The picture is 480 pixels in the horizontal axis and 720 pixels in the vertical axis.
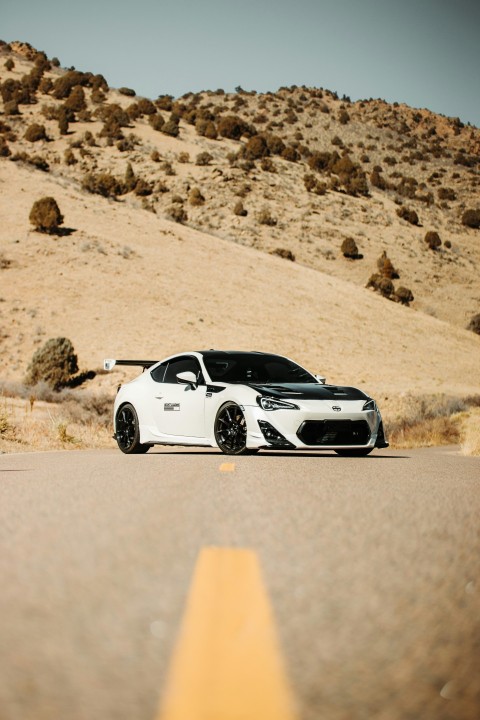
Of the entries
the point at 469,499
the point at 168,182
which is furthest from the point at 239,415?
the point at 168,182

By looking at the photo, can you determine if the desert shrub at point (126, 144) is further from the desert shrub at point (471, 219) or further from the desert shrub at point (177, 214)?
the desert shrub at point (471, 219)

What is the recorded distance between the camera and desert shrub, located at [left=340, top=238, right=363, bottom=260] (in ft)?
240

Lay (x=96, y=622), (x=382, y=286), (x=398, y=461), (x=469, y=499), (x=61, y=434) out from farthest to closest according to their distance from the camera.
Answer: (x=382, y=286), (x=61, y=434), (x=398, y=461), (x=469, y=499), (x=96, y=622)

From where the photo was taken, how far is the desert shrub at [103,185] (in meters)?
71.1

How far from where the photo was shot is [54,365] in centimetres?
3962

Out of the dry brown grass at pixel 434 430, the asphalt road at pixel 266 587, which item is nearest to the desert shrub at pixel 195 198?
the dry brown grass at pixel 434 430

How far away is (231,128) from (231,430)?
286 ft

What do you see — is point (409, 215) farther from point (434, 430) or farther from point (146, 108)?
point (434, 430)

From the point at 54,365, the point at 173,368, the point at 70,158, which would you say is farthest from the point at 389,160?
the point at 173,368

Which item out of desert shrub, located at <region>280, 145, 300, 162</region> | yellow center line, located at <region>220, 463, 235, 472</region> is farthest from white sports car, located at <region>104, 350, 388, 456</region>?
desert shrub, located at <region>280, 145, 300, 162</region>

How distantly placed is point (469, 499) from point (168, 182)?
245ft

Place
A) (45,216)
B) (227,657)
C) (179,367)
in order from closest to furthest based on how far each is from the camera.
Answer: (227,657), (179,367), (45,216)

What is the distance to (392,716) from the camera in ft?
9.01

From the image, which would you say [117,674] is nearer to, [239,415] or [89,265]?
[239,415]
